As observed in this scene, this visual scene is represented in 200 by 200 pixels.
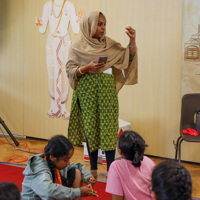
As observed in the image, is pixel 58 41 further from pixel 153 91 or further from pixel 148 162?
pixel 148 162

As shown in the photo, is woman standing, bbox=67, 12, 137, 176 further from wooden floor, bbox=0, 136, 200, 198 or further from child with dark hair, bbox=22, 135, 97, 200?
child with dark hair, bbox=22, 135, 97, 200

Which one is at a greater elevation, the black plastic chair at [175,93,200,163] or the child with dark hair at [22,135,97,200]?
the black plastic chair at [175,93,200,163]

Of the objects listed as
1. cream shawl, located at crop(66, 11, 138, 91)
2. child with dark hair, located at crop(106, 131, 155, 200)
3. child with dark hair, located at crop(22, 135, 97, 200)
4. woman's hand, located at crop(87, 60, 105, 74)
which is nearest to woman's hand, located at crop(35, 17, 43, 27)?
cream shawl, located at crop(66, 11, 138, 91)

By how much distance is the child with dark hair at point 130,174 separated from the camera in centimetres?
169

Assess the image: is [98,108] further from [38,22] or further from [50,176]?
[38,22]

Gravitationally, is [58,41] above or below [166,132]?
above

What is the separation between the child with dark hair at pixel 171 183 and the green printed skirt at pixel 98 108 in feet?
4.87

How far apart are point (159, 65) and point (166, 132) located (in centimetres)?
74

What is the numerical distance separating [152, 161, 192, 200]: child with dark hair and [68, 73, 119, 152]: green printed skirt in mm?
1485

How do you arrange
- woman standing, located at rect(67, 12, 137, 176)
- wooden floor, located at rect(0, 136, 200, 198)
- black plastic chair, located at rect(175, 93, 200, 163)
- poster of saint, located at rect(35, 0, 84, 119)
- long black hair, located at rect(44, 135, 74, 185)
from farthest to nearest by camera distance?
poster of saint, located at rect(35, 0, 84, 119), black plastic chair, located at rect(175, 93, 200, 163), wooden floor, located at rect(0, 136, 200, 198), woman standing, located at rect(67, 12, 137, 176), long black hair, located at rect(44, 135, 74, 185)

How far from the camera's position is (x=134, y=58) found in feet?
9.09

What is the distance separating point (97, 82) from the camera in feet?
8.70

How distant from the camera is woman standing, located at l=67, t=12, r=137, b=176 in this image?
8.70 ft

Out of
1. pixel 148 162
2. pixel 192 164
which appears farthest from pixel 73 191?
pixel 192 164
